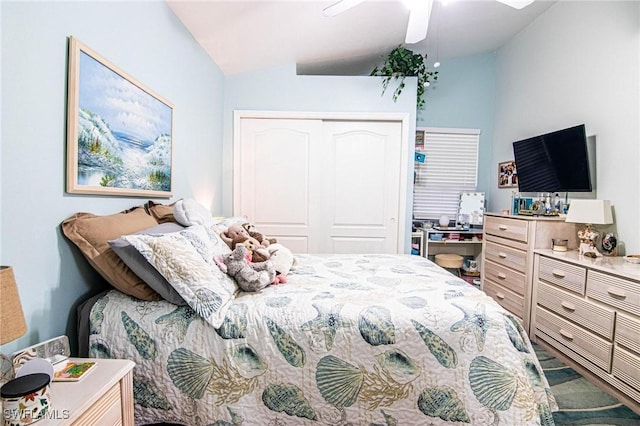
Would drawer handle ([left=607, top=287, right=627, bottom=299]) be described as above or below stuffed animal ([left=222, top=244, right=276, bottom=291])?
below

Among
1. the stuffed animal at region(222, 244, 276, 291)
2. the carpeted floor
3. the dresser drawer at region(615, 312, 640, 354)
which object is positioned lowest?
the carpeted floor

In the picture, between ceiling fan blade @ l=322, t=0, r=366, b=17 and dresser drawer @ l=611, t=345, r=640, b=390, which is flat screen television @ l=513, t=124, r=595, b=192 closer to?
dresser drawer @ l=611, t=345, r=640, b=390

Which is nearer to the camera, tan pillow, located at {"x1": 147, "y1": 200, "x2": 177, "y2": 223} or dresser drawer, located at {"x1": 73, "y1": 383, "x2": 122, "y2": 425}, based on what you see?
dresser drawer, located at {"x1": 73, "y1": 383, "x2": 122, "y2": 425}

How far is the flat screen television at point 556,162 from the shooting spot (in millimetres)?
2498

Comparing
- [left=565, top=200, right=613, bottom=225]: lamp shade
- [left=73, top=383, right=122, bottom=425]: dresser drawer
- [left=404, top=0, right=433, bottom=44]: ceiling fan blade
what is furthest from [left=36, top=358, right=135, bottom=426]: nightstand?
[left=565, top=200, right=613, bottom=225]: lamp shade

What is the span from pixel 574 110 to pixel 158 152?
11.6 ft

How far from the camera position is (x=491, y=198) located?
4.03 meters

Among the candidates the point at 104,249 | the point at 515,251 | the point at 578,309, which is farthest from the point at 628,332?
the point at 104,249

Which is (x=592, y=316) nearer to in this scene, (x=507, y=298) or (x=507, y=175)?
(x=507, y=298)

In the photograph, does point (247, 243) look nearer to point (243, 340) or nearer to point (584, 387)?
point (243, 340)

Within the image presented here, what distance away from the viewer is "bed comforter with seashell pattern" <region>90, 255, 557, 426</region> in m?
1.23

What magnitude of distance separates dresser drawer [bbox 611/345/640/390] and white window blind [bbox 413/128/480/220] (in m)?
2.46

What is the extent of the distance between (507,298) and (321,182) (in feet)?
7.19

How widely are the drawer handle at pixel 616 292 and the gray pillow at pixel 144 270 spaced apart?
241cm
